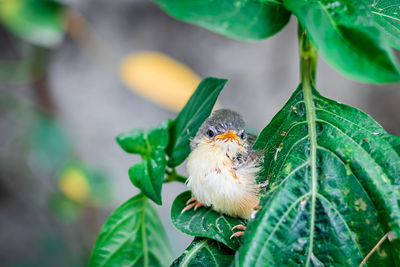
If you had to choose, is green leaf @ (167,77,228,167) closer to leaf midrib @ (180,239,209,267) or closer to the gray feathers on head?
the gray feathers on head

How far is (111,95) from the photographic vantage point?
343cm

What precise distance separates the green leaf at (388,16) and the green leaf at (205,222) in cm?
44

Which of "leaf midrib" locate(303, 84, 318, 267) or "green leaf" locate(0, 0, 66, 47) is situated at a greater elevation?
"leaf midrib" locate(303, 84, 318, 267)

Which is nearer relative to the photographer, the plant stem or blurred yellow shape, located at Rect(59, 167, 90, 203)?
the plant stem

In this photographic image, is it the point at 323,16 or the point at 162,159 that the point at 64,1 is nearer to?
the point at 162,159

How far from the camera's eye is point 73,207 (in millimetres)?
2453

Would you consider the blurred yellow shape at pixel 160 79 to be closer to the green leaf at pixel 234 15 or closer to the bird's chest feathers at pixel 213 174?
the bird's chest feathers at pixel 213 174

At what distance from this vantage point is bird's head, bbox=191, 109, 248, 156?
1.01 m

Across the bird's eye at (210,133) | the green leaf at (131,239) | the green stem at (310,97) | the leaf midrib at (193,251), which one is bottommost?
the green leaf at (131,239)

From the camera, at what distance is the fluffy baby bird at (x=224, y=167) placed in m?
0.87

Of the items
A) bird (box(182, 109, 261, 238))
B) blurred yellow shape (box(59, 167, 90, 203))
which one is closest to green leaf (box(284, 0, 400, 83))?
bird (box(182, 109, 261, 238))

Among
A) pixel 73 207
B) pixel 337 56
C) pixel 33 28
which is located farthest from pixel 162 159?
pixel 73 207

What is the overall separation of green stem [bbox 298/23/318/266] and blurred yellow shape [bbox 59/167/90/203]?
1822mm

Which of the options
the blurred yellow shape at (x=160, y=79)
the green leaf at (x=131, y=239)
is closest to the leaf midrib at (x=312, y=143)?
the green leaf at (x=131, y=239)
